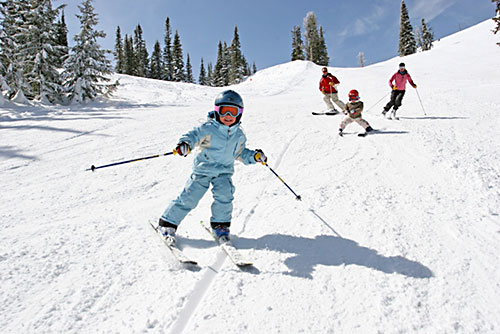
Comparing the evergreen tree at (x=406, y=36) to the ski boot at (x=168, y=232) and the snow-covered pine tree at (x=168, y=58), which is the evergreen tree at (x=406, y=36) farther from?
the ski boot at (x=168, y=232)

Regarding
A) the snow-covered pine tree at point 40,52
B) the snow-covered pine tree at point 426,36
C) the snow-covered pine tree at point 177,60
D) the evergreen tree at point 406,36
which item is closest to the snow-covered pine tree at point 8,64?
the snow-covered pine tree at point 40,52

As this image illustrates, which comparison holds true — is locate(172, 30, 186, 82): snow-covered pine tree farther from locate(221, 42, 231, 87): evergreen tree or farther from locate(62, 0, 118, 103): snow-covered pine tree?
locate(62, 0, 118, 103): snow-covered pine tree

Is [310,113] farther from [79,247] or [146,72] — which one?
[146,72]

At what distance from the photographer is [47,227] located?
300cm

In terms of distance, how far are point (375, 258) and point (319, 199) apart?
4.26 ft

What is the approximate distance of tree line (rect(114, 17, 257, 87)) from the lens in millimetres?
52031

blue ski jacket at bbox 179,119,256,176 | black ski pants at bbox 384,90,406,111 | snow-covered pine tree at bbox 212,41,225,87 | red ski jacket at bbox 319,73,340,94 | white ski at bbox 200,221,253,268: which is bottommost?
white ski at bbox 200,221,253,268

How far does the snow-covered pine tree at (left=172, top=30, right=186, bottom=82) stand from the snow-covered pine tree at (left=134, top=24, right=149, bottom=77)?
23.2ft

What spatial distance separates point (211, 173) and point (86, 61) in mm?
18605

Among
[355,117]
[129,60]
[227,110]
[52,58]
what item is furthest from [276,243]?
[129,60]

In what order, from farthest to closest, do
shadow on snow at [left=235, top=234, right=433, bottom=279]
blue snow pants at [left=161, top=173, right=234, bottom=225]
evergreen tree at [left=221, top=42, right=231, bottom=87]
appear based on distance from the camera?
evergreen tree at [left=221, top=42, right=231, bottom=87], blue snow pants at [left=161, top=173, right=234, bottom=225], shadow on snow at [left=235, top=234, right=433, bottom=279]

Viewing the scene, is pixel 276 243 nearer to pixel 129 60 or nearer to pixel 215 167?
pixel 215 167

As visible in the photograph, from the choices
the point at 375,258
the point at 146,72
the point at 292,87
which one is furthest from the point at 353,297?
the point at 146,72

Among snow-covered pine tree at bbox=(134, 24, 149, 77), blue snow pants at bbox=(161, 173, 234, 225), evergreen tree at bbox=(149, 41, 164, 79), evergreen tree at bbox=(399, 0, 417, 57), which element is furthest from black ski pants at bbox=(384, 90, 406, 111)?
evergreen tree at bbox=(149, 41, 164, 79)
